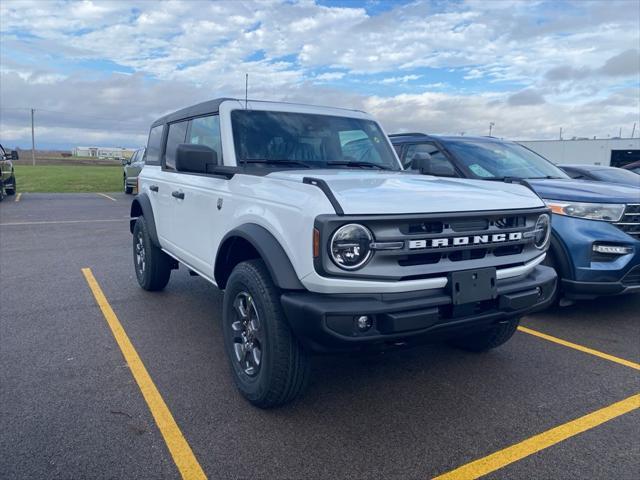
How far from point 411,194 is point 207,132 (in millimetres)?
2206

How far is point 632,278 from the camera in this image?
15.7 ft

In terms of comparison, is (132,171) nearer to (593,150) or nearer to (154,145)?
(154,145)

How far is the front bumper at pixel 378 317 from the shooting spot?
2.57m

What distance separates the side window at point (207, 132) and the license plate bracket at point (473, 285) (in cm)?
211

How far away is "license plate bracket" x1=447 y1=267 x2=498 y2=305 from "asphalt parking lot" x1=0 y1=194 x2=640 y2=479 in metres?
0.84

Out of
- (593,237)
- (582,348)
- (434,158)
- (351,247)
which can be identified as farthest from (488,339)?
(434,158)

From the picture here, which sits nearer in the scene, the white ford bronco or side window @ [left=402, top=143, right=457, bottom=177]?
the white ford bronco

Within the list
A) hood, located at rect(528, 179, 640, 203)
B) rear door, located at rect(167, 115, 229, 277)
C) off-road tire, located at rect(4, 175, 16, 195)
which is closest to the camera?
rear door, located at rect(167, 115, 229, 277)

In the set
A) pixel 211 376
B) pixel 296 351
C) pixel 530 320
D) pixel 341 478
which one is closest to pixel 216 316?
pixel 211 376

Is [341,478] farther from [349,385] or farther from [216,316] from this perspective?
[216,316]

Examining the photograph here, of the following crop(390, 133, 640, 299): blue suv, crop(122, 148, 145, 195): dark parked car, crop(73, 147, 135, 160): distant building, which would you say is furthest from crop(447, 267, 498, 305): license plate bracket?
crop(73, 147, 135, 160): distant building

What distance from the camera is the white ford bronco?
8.68ft

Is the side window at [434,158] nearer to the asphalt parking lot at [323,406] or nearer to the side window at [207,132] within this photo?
the asphalt parking lot at [323,406]

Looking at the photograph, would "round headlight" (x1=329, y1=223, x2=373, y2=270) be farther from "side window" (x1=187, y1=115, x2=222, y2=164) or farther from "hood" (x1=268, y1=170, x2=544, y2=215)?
"side window" (x1=187, y1=115, x2=222, y2=164)
